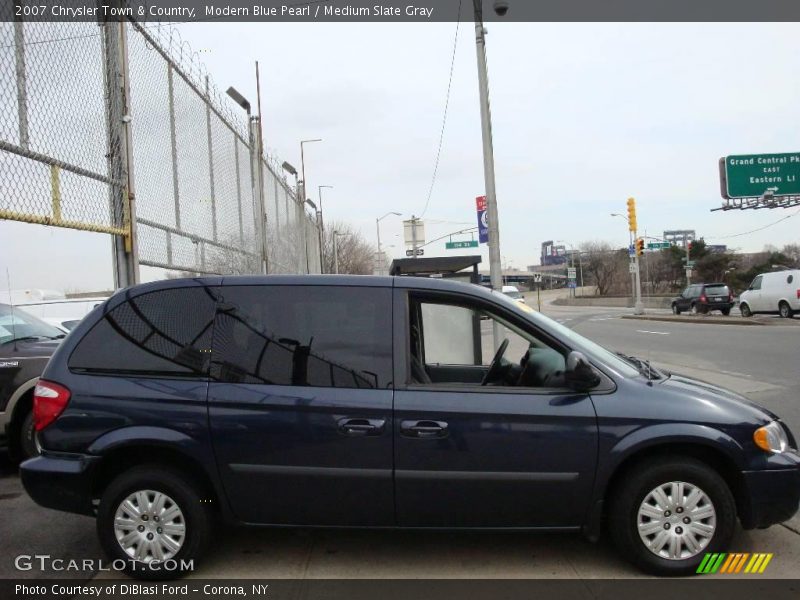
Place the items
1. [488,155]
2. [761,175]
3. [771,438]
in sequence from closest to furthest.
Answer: [771,438] → [488,155] → [761,175]

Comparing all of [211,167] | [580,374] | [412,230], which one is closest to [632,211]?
[412,230]

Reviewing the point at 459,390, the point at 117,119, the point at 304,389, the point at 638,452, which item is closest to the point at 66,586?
the point at 304,389

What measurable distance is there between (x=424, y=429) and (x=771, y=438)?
199 centimetres

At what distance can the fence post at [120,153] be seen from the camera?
6773 millimetres

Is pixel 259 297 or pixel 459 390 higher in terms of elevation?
pixel 259 297

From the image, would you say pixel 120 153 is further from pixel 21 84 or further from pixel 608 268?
pixel 608 268

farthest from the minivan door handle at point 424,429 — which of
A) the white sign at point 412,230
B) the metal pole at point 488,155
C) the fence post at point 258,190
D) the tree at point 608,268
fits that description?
the tree at point 608,268

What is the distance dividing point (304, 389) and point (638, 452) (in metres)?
1.92

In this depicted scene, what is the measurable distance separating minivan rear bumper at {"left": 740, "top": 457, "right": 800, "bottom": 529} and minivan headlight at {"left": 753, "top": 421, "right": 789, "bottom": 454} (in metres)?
0.12

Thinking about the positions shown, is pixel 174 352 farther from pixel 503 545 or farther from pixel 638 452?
pixel 638 452

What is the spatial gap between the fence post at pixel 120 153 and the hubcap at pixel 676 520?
5.95 m

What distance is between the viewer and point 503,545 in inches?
148

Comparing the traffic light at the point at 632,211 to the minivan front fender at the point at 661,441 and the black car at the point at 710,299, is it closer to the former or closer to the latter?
the black car at the point at 710,299

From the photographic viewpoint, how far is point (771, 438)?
3389mm
